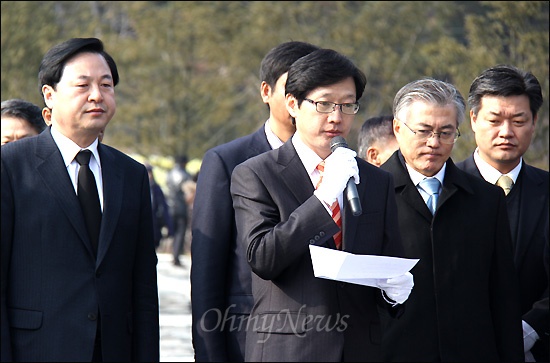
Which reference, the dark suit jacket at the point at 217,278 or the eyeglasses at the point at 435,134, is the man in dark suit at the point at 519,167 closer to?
the eyeglasses at the point at 435,134

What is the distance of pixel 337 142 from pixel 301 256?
0.50m

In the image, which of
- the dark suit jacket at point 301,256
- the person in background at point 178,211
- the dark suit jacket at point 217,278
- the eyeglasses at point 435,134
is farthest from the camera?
the person in background at point 178,211

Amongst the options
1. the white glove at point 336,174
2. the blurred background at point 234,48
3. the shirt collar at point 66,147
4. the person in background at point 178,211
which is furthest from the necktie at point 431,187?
the person in background at point 178,211

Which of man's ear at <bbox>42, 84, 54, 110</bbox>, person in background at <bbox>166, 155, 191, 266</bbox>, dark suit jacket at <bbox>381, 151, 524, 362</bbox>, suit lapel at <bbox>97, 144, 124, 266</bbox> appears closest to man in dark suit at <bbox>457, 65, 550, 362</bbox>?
dark suit jacket at <bbox>381, 151, 524, 362</bbox>

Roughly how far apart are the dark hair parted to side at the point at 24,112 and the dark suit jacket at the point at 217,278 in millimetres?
2012

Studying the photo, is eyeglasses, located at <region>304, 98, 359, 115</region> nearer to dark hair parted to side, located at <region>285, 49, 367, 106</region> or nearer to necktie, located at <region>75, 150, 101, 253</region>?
dark hair parted to side, located at <region>285, 49, 367, 106</region>

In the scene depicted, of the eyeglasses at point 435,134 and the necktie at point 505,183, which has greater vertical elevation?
the eyeglasses at point 435,134

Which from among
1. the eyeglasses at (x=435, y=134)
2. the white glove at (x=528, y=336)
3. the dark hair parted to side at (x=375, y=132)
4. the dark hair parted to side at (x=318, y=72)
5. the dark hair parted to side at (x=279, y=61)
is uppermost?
the dark hair parted to side at (x=279, y=61)

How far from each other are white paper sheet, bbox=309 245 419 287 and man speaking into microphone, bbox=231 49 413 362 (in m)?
0.11

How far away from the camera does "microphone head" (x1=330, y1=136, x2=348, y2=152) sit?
4672 mm

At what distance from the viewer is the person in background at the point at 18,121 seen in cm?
701

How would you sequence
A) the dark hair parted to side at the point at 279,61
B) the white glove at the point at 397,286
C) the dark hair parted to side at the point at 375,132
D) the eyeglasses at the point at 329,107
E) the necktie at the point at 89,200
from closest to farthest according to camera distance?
the white glove at the point at 397,286 < the eyeglasses at the point at 329,107 < the necktie at the point at 89,200 < the dark hair parted to side at the point at 279,61 < the dark hair parted to side at the point at 375,132

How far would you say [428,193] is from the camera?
5719 millimetres

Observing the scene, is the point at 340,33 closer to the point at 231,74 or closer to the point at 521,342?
the point at 231,74
